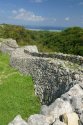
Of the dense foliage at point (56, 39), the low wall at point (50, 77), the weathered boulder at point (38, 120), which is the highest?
the weathered boulder at point (38, 120)

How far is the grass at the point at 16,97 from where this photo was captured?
20.6 metres

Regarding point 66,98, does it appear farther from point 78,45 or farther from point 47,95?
point 78,45

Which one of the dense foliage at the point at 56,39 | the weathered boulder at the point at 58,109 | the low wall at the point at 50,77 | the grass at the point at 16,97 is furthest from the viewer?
the dense foliage at the point at 56,39

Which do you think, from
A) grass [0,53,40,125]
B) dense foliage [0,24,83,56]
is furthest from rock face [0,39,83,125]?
dense foliage [0,24,83,56]

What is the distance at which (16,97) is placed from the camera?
23922 millimetres

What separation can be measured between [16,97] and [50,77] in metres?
2.62

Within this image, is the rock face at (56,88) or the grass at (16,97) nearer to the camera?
the rock face at (56,88)

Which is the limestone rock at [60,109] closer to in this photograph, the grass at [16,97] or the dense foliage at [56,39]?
the grass at [16,97]

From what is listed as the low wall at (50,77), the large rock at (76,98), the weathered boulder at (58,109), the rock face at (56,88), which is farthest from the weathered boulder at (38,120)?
the low wall at (50,77)

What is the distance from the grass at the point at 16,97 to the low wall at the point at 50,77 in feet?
1.98

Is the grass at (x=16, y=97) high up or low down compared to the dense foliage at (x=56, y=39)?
up

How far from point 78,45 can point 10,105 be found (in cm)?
8019

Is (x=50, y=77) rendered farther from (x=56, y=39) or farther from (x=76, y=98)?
(x=56, y=39)

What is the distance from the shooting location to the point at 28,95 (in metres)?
24.7
